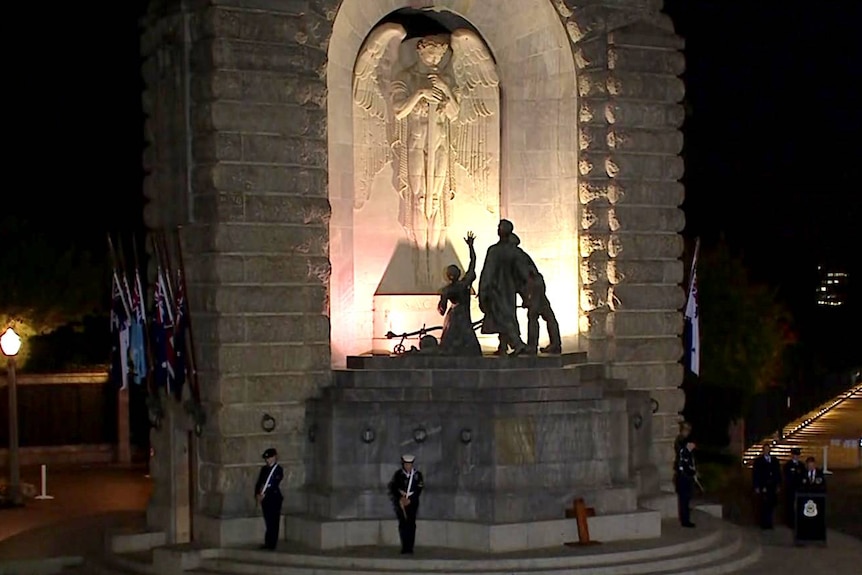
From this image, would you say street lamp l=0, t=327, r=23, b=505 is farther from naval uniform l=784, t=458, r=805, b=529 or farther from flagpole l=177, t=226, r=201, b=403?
naval uniform l=784, t=458, r=805, b=529

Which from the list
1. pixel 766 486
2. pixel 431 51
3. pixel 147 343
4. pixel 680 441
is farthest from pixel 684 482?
pixel 147 343

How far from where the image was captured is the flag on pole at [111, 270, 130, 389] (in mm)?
22281

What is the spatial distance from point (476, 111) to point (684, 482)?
6900 mm

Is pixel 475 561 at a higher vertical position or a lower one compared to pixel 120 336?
lower

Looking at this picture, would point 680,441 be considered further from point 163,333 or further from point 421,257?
point 163,333

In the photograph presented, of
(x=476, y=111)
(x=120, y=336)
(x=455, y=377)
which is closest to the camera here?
(x=455, y=377)

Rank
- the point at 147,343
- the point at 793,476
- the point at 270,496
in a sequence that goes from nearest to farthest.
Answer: the point at 270,496, the point at 147,343, the point at 793,476

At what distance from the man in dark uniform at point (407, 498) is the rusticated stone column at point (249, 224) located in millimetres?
1965

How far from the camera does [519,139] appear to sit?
24672 mm

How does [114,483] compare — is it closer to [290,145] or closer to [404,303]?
[404,303]

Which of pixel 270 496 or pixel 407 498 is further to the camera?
pixel 270 496

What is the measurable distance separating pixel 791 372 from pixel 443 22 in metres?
30.0

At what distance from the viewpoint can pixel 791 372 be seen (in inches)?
2032

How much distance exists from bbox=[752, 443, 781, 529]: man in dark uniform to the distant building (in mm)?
45144
